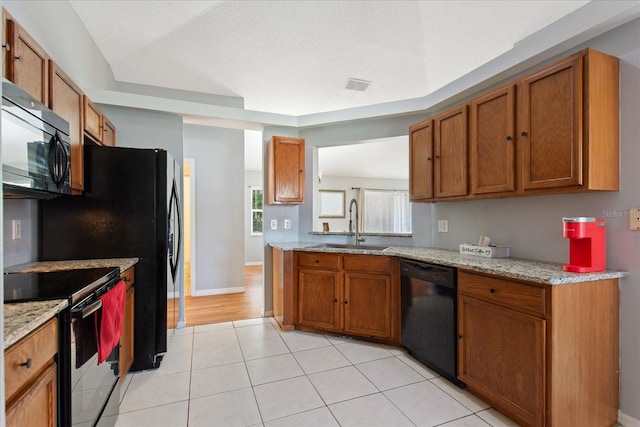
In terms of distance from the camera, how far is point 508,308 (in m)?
1.79

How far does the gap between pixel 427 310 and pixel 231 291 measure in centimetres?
324

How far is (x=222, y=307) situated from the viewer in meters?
4.04

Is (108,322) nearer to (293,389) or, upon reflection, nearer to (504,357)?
(293,389)

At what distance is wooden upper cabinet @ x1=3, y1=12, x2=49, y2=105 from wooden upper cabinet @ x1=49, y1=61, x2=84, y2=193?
0.06 m

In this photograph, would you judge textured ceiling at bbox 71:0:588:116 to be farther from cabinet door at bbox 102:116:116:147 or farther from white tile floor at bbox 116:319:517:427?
white tile floor at bbox 116:319:517:427

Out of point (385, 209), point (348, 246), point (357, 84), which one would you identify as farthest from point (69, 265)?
point (385, 209)

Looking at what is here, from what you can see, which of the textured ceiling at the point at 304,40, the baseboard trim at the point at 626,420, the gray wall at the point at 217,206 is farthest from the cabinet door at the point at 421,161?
the gray wall at the point at 217,206

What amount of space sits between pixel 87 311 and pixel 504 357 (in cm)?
215

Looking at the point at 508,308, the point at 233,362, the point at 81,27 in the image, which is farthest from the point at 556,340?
the point at 81,27

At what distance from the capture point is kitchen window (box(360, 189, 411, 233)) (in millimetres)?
8594

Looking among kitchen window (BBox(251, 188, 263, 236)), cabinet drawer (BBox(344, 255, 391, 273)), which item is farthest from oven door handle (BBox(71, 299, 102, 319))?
kitchen window (BBox(251, 188, 263, 236))

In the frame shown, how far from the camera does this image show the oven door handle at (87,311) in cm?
128

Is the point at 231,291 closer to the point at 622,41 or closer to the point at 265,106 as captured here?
the point at 265,106

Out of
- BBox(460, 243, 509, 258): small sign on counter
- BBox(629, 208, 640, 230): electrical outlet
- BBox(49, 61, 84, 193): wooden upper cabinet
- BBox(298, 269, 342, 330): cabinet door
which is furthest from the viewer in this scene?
BBox(298, 269, 342, 330): cabinet door
